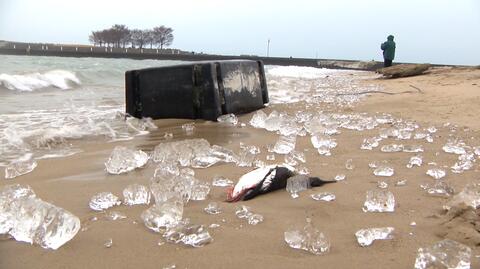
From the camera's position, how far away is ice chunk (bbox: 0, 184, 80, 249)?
5.16 ft

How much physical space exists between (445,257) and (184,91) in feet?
12.8

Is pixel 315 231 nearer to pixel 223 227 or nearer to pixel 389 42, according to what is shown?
pixel 223 227

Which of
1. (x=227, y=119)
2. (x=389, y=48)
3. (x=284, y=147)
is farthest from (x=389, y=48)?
(x=284, y=147)

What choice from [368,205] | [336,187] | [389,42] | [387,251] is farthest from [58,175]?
[389,42]

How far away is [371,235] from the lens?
154 cm

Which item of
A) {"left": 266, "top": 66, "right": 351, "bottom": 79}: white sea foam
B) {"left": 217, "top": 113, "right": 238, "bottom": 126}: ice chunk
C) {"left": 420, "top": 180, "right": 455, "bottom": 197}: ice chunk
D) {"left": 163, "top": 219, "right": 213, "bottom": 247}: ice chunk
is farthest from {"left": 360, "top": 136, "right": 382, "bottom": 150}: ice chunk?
{"left": 266, "top": 66, "right": 351, "bottom": 79}: white sea foam

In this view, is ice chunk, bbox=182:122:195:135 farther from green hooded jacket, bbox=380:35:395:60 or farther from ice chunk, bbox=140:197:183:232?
green hooded jacket, bbox=380:35:395:60

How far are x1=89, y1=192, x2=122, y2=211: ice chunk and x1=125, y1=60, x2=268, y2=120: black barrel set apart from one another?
2.75 metres

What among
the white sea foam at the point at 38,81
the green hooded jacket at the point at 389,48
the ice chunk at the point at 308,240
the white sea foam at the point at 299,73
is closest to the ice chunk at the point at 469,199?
the ice chunk at the point at 308,240

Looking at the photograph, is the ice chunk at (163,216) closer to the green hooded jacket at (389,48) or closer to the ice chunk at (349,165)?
the ice chunk at (349,165)

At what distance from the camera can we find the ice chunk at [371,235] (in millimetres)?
1507

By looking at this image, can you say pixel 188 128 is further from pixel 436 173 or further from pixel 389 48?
pixel 389 48

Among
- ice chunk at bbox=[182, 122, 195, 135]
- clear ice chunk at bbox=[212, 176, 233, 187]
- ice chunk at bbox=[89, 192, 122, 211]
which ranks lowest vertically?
ice chunk at bbox=[182, 122, 195, 135]

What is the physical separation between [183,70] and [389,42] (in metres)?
13.7
